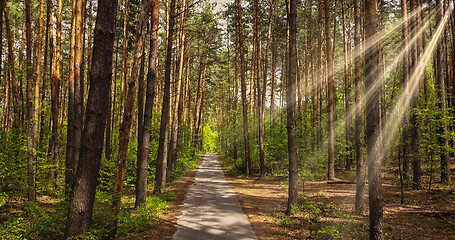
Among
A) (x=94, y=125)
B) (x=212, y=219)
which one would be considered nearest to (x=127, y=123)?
(x=94, y=125)

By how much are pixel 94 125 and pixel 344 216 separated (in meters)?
7.99

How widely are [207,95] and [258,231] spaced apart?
35305mm

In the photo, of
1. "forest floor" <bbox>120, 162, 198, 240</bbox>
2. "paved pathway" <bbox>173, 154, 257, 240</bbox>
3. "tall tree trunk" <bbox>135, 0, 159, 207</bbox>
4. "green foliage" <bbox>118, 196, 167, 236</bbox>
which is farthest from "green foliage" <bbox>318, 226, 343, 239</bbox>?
"tall tree trunk" <bbox>135, 0, 159, 207</bbox>

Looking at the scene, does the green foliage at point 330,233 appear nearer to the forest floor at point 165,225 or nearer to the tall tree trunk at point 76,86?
the forest floor at point 165,225

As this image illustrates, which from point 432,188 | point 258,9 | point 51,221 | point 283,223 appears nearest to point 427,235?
point 283,223

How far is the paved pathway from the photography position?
6821 mm

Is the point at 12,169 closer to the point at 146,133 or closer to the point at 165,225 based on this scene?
the point at 146,133

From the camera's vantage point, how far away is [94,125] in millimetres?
4188

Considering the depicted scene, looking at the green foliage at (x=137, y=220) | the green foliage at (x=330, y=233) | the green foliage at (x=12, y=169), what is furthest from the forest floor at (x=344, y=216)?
the green foliage at (x=12, y=169)

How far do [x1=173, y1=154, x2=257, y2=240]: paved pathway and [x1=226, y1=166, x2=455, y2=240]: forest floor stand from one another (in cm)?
41

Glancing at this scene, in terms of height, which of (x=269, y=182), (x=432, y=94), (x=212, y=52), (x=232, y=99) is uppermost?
(x=212, y=52)

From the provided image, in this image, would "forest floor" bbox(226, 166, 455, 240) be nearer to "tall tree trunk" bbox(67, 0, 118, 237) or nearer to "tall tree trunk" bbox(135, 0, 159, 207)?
"tall tree trunk" bbox(135, 0, 159, 207)

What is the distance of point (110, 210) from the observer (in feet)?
19.5

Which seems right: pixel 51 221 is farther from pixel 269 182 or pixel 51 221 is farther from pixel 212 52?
pixel 212 52
